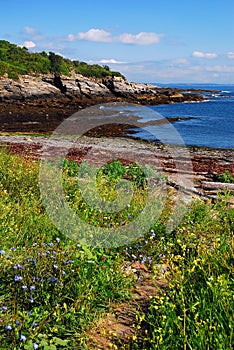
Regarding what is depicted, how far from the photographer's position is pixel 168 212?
6074 mm

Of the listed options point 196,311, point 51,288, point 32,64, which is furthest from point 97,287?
point 32,64

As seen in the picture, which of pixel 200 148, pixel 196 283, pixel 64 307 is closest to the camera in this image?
pixel 64 307

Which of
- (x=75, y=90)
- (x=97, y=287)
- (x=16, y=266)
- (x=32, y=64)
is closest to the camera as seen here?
(x=16, y=266)

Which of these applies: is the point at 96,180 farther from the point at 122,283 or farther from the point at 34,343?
the point at 34,343

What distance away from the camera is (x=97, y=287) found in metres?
4.04

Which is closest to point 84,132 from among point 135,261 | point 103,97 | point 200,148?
point 200,148

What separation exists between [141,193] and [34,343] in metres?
4.16

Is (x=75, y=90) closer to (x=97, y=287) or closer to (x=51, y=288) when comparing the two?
(x=97, y=287)

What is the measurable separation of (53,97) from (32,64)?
44.6 ft

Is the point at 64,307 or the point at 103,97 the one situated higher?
the point at 103,97

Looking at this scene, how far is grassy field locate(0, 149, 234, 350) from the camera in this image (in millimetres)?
3201

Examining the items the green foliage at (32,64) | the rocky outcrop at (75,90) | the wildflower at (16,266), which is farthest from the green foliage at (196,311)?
the green foliage at (32,64)

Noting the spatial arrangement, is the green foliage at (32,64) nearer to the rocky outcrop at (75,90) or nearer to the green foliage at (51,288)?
the rocky outcrop at (75,90)

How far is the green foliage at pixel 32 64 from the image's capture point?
60094 millimetres
